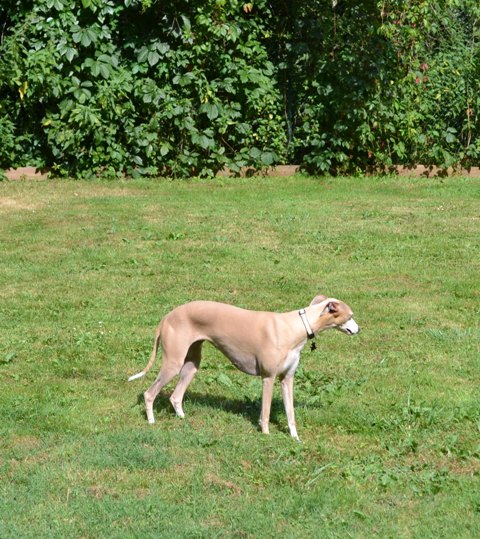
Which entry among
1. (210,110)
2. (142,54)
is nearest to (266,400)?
(210,110)

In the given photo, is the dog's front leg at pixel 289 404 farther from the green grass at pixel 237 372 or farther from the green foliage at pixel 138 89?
the green foliage at pixel 138 89

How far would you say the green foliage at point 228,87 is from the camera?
50.1 feet

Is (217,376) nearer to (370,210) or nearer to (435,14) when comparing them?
(370,210)

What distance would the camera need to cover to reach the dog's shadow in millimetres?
7457

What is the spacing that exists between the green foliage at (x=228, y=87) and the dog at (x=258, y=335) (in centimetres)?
847

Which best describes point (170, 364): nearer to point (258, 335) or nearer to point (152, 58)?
point (258, 335)

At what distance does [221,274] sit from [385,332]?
238cm

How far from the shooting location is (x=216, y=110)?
15.6 meters

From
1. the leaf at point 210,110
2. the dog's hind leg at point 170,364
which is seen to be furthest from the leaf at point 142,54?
the dog's hind leg at point 170,364

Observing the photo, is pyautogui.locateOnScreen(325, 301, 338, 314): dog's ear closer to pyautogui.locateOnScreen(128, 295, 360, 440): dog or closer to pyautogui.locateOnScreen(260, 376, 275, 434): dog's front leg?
pyautogui.locateOnScreen(128, 295, 360, 440): dog

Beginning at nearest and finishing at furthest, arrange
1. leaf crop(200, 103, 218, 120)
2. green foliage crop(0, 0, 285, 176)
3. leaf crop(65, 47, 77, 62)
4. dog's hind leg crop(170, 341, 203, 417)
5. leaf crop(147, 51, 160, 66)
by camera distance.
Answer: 1. dog's hind leg crop(170, 341, 203, 417)
2. leaf crop(65, 47, 77, 62)
3. green foliage crop(0, 0, 285, 176)
4. leaf crop(147, 51, 160, 66)
5. leaf crop(200, 103, 218, 120)

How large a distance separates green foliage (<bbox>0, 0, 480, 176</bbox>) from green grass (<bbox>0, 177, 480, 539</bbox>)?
3.35 ft

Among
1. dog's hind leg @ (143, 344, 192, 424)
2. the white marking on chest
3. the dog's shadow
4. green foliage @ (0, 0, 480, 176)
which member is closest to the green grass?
the dog's shadow

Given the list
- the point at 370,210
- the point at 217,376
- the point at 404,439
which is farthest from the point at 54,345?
the point at 370,210
